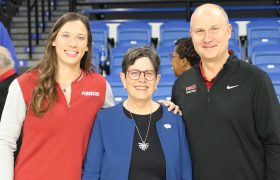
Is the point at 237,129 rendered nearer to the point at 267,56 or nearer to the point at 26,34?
the point at 267,56

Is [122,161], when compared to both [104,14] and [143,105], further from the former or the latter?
[104,14]

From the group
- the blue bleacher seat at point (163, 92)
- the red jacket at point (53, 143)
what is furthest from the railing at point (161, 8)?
the red jacket at point (53, 143)

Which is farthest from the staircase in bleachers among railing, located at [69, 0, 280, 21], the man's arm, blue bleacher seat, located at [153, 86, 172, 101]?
the man's arm

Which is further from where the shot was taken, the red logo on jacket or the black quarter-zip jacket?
the red logo on jacket

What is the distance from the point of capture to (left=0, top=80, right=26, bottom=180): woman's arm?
2.00m

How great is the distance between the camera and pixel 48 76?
6.82ft

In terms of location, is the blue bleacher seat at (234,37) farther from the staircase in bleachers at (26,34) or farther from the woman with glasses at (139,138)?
the woman with glasses at (139,138)

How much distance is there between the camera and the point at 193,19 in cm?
211

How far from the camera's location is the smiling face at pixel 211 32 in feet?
6.74

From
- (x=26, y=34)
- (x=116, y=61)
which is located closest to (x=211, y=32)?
(x=116, y=61)

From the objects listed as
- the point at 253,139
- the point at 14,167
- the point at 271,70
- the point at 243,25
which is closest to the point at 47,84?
the point at 14,167

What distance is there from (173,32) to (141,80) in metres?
4.89

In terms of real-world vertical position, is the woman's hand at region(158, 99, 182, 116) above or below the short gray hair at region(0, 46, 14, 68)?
below

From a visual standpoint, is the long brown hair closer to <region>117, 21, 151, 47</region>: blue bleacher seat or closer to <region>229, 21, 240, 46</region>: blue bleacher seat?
<region>229, 21, 240, 46</region>: blue bleacher seat
